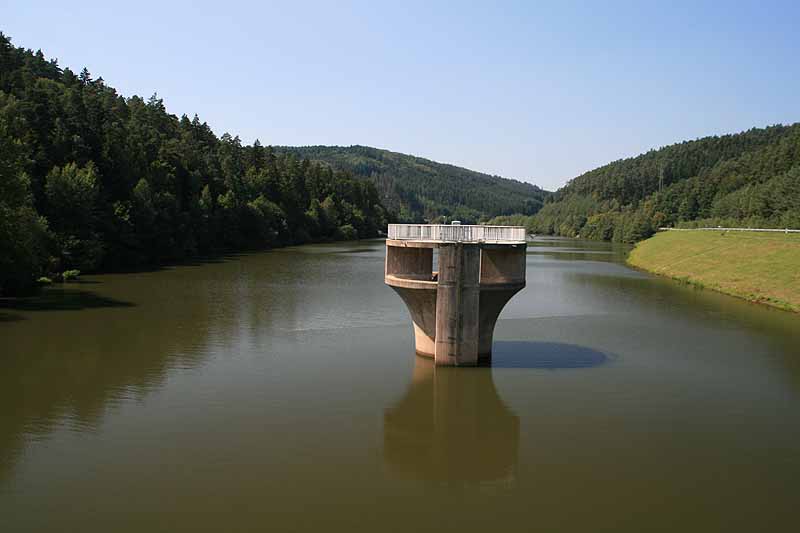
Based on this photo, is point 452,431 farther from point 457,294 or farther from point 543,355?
point 543,355

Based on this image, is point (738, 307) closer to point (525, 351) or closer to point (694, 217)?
point (525, 351)

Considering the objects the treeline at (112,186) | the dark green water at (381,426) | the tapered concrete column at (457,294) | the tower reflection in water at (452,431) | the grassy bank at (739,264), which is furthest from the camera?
the grassy bank at (739,264)

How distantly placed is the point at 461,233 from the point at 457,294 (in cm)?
281

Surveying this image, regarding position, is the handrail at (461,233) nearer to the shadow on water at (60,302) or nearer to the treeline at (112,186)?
the shadow on water at (60,302)

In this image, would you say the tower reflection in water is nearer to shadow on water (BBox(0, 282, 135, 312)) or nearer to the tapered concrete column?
the tapered concrete column

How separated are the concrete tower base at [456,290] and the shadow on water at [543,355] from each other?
61.3 inches

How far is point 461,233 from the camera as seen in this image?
83.4ft

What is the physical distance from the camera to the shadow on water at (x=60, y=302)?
37062 mm

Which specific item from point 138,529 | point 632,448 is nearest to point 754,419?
point 632,448

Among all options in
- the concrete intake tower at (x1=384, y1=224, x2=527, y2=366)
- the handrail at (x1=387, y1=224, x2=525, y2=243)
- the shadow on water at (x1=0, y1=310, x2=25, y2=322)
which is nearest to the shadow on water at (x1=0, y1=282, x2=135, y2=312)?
the shadow on water at (x1=0, y1=310, x2=25, y2=322)

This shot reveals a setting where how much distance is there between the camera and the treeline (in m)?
45.6

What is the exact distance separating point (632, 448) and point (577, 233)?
185 m

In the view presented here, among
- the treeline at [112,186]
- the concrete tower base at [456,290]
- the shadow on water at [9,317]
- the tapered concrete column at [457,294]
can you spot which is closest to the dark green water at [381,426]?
the shadow on water at [9,317]

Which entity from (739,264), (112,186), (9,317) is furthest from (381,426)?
(112,186)
